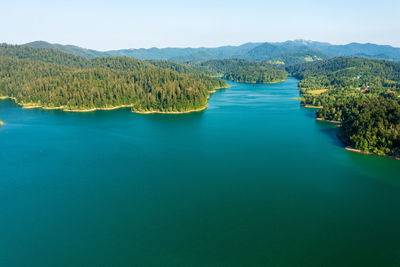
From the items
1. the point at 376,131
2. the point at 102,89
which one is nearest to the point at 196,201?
the point at 376,131

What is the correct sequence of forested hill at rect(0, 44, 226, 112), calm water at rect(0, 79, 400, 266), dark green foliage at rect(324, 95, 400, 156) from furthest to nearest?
forested hill at rect(0, 44, 226, 112) → dark green foliage at rect(324, 95, 400, 156) → calm water at rect(0, 79, 400, 266)

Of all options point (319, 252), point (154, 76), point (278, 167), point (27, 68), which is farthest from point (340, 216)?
point (27, 68)

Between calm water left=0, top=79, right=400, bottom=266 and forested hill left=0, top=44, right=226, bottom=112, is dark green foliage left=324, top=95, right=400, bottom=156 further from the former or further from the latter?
forested hill left=0, top=44, right=226, bottom=112

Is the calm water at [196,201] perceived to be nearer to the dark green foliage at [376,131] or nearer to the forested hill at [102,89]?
the dark green foliage at [376,131]

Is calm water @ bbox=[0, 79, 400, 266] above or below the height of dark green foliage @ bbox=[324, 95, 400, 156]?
below

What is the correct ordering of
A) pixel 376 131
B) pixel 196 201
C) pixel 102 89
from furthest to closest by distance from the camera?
pixel 102 89 → pixel 376 131 → pixel 196 201

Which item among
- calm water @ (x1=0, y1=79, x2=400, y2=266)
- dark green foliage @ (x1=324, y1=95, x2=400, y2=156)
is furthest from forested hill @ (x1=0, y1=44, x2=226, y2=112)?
dark green foliage @ (x1=324, y1=95, x2=400, y2=156)

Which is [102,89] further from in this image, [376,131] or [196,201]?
[376,131]

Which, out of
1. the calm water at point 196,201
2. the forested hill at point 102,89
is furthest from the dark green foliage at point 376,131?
the forested hill at point 102,89
